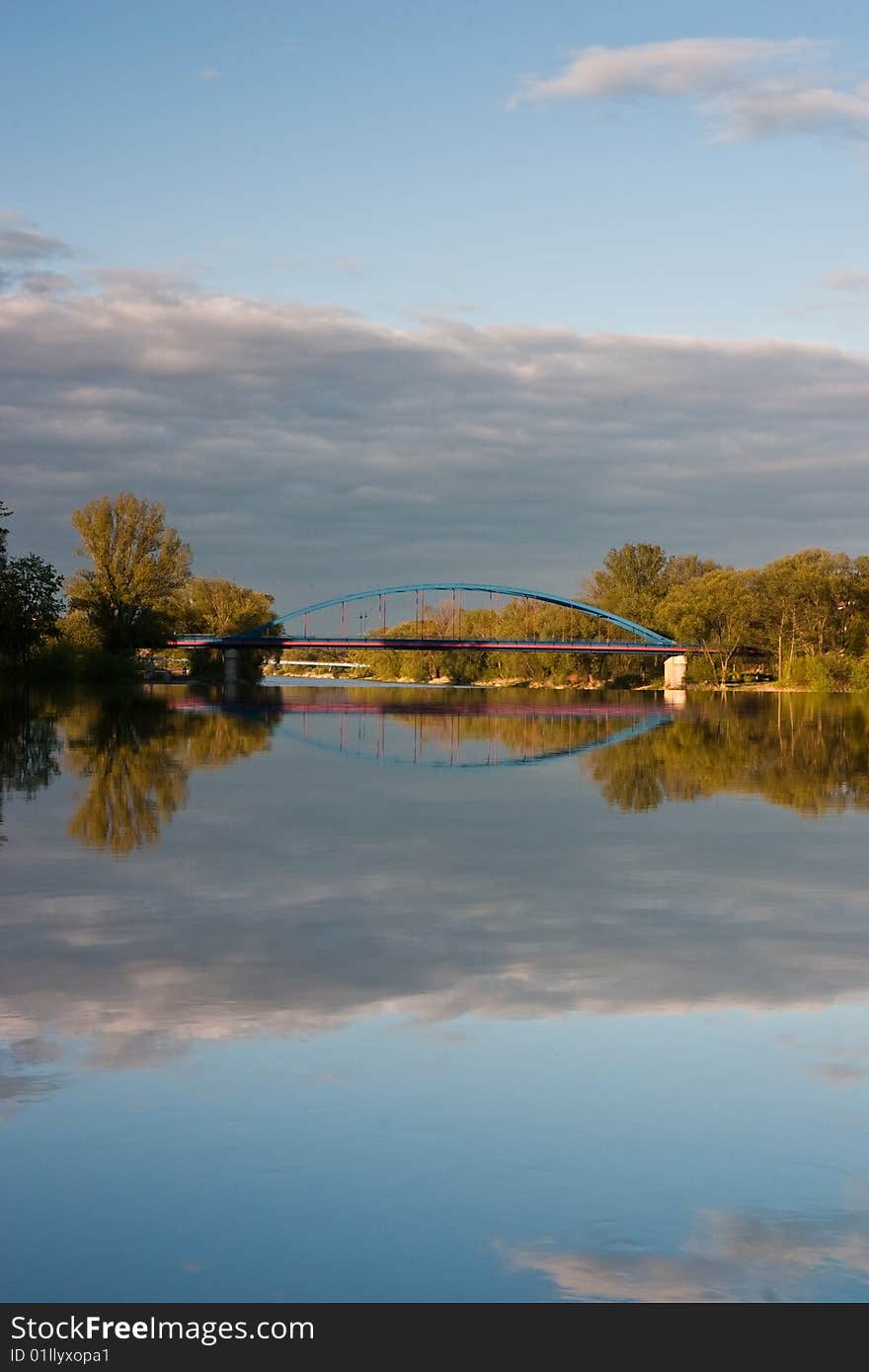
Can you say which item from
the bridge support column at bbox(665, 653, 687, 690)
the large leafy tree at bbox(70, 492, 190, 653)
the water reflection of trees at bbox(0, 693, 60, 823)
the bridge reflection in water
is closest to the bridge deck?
the bridge support column at bbox(665, 653, 687, 690)

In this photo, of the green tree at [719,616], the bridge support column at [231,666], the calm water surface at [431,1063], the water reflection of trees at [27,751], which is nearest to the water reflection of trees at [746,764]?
the calm water surface at [431,1063]

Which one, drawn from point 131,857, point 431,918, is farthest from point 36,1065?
point 131,857

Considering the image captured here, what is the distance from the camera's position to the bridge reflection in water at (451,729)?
32.8 meters

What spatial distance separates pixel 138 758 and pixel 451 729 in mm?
19778

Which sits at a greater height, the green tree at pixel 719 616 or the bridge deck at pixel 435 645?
the green tree at pixel 719 616

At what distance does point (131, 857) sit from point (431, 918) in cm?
416

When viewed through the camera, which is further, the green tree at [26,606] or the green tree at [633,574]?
the green tree at [633,574]

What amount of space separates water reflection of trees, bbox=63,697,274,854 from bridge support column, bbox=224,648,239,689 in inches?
2096

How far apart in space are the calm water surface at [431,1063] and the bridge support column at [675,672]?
95477mm

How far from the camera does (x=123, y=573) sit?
285 ft

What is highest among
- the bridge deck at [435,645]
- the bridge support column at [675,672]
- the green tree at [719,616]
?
the green tree at [719,616]

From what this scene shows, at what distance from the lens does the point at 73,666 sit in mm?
74062

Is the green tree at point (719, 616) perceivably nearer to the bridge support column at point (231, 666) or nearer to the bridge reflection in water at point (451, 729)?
the bridge support column at point (231, 666)
